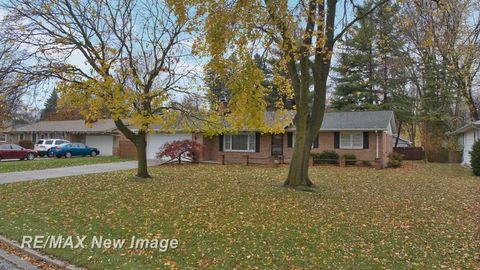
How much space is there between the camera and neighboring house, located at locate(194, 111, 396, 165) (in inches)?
911

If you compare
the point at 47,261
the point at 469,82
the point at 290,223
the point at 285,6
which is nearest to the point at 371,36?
the point at 285,6

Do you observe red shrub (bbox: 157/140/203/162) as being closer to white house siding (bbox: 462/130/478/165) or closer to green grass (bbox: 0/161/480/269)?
green grass (bbox: 0/161/480/269)

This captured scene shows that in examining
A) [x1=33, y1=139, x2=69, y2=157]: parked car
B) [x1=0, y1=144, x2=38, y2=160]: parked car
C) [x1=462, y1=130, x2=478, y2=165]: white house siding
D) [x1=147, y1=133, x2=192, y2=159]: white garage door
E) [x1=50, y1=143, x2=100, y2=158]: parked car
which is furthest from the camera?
[x1=33, y1=139, x2=69, y2=157]: parked car

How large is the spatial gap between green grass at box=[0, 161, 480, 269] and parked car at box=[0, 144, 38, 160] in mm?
16066

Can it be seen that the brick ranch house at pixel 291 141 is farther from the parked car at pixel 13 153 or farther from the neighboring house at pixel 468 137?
the parked car at pixel 13 153

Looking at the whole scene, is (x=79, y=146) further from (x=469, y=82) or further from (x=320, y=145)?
(x=469, y=82)

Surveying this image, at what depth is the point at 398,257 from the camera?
19.0 ft

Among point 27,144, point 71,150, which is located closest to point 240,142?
point 71,150

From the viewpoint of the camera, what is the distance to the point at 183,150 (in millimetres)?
24375

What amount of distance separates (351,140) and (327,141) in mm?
1535

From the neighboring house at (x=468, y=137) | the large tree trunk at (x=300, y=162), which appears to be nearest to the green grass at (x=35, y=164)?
the large tree trunk at (x=300, y=162)

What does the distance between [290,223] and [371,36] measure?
9.31 m

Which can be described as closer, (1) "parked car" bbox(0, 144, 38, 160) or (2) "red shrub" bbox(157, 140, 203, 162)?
(2) "red shrub" bbox(157, 140, 203, 162)

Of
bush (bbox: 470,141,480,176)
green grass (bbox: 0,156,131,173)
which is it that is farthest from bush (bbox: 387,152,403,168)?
green grass (bbox: 0,156,131,173)
